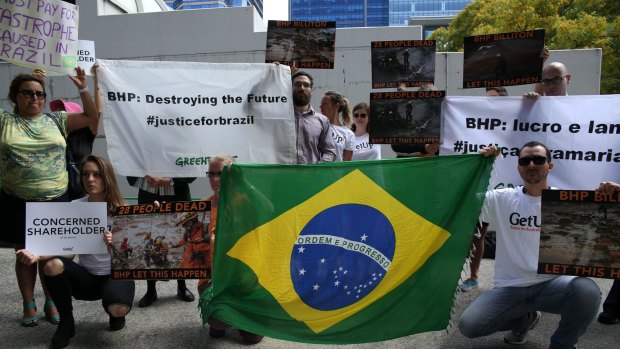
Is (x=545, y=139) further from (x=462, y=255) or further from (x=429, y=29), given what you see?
(x=429, y=29)

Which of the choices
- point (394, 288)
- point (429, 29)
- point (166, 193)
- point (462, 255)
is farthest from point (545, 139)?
point (429, 29)

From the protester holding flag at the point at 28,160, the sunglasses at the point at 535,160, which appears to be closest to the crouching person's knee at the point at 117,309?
the protester holding flag at the point at 28,160

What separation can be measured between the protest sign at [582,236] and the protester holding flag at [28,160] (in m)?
3.33

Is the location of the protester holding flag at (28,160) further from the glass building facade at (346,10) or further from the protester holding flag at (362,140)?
the glass building facade at (346,10)

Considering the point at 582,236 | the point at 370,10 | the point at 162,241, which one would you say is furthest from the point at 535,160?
the point at 370,10

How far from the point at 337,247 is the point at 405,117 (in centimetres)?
145

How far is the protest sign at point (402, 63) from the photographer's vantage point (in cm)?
477

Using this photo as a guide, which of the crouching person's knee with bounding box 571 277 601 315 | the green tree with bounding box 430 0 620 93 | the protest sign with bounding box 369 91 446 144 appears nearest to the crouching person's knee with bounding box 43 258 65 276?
the protest sign with bounding box 369 91 446 144

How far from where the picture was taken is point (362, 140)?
562 centimetres

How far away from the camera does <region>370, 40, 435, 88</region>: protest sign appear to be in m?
4.77

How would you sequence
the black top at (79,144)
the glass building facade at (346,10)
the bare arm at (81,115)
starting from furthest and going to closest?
the glass building facade at (346,10) → the black top at (79,144) → the bare arm at (81,115)

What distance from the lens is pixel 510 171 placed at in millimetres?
4184

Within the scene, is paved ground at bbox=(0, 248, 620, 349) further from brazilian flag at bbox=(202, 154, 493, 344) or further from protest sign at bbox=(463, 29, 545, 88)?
protest sign at bbox=(463, 29, 545, 88)

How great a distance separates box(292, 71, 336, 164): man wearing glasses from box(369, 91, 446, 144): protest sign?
0.44m
